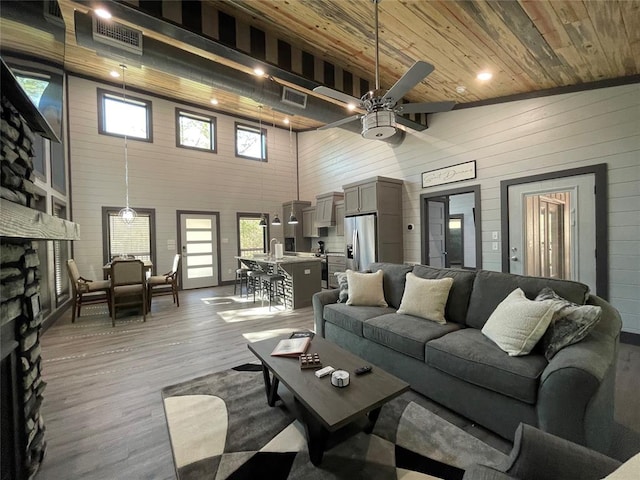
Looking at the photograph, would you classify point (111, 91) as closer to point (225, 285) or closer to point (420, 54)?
point (225, 285)

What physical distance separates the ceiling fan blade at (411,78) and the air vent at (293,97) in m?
2.29

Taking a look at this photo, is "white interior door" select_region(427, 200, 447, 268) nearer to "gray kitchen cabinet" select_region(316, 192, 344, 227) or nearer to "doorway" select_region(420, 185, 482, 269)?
"doorway" select_region(420, 185, 482, 269)

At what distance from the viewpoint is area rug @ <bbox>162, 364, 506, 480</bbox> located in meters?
1.57

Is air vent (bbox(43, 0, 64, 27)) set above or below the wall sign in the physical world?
above

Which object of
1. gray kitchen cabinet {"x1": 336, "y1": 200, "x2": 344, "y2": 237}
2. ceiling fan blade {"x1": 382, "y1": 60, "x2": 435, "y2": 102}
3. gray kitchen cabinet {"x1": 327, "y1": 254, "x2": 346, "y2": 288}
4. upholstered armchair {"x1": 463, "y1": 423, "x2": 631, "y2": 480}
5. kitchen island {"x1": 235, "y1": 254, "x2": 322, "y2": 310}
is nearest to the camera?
upholstered armchair {"x1": 463, "y1": 423, "x2": 631, "y2": 480}

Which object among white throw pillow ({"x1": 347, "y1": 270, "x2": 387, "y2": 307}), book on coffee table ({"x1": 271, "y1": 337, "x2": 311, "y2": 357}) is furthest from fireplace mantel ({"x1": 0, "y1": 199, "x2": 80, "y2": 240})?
white throw pillow ({"x1": 347, "y1": 270, "x2": 387, "y2": 307})

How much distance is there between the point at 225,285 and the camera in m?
7.71

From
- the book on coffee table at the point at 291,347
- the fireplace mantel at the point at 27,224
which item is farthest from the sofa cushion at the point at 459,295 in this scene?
the fireplace mantel at the point at 27,224

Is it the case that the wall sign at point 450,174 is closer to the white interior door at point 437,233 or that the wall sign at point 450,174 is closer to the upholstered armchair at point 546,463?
the white interior door at point 437,233

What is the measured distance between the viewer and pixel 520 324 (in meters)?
1.88

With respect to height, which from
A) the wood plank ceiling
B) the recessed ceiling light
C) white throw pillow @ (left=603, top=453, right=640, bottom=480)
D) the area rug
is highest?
the recessed ceiling light

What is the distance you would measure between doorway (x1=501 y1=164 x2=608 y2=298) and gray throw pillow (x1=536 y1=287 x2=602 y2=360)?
2246 millimetres

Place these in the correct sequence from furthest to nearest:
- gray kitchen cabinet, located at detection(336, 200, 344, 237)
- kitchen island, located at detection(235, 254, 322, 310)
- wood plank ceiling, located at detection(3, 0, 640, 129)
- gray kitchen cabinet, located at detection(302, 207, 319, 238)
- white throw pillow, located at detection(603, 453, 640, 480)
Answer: gray kitchen cabinet, located at detection(302, 207, 319, 238)
gray kitchen cabinet, located at detection(336, 200, 344, 237)
kitchen island, located at detection(235, 254, 322, 310)
wood plank ceiling, located at detection(3, 0, 640, 129)
white throw pillow, located at detection(603, 453, 640, 480)

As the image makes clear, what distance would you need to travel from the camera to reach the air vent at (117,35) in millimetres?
2809
